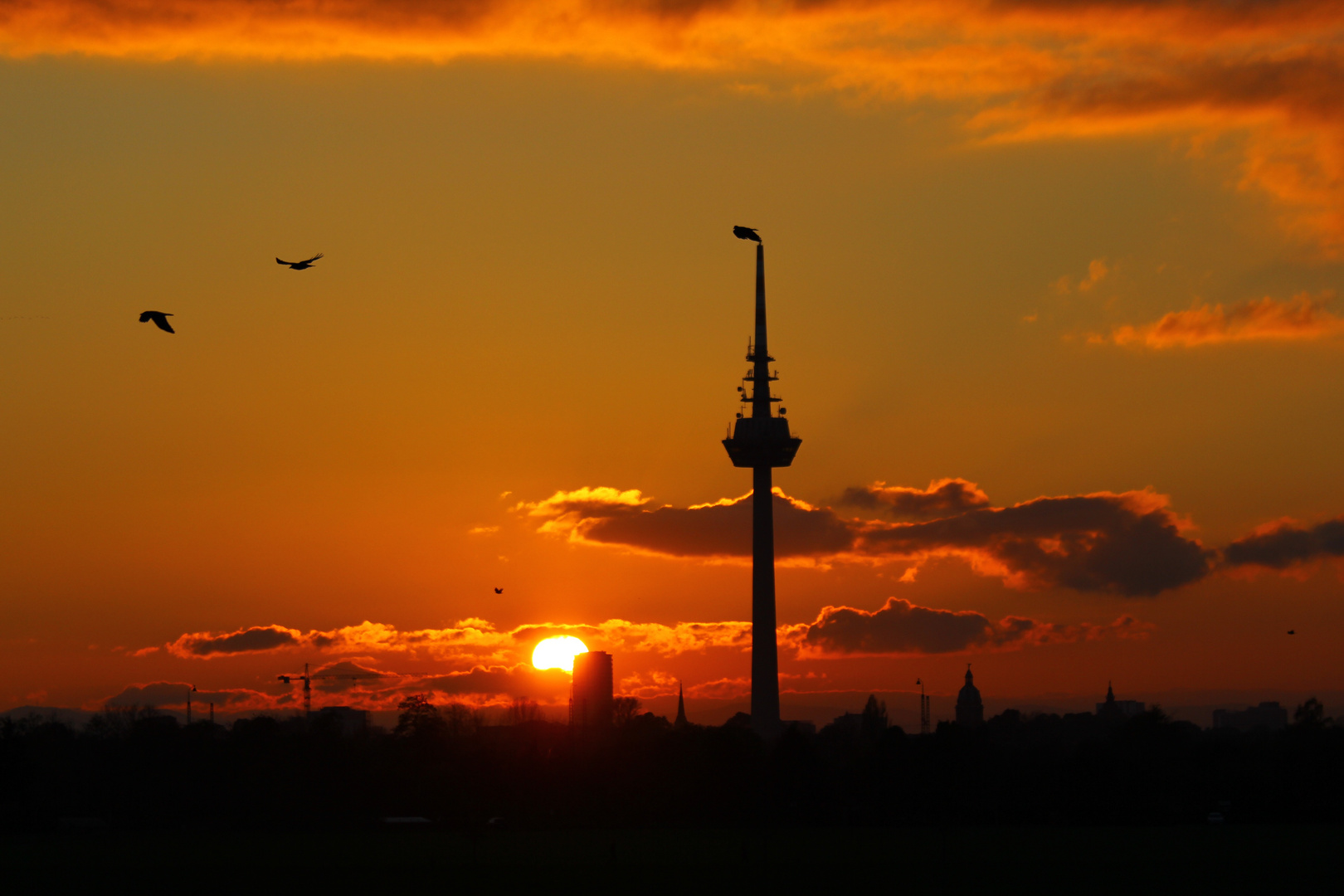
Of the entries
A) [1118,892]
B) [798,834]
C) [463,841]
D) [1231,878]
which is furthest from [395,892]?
[798,834]

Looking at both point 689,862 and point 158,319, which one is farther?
point 689,862

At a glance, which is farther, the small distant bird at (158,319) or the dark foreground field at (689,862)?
the dark foreground field at (689,862)

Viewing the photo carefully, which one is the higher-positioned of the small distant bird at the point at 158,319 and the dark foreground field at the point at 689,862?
the small distant bird at the point at 158,319

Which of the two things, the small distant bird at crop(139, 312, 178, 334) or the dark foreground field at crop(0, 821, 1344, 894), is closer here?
the small distant bird at crop(139, 312, 178, 334)

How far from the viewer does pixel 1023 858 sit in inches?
5719

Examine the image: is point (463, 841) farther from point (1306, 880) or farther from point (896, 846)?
point (1306, 880)

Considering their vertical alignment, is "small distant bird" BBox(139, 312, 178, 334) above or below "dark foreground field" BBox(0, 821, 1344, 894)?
above

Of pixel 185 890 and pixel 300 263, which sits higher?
pixel 300 263

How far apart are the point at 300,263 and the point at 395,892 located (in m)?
50.3

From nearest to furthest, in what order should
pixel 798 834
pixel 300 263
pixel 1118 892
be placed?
1. pixel 300 263
2. pixel 1118 892
3. pixel 798 834

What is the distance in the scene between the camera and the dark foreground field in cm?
11688

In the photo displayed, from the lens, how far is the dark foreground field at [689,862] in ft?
383

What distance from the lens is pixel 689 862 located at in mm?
140250

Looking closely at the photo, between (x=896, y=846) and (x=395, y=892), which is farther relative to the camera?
(x=896, y=846)
